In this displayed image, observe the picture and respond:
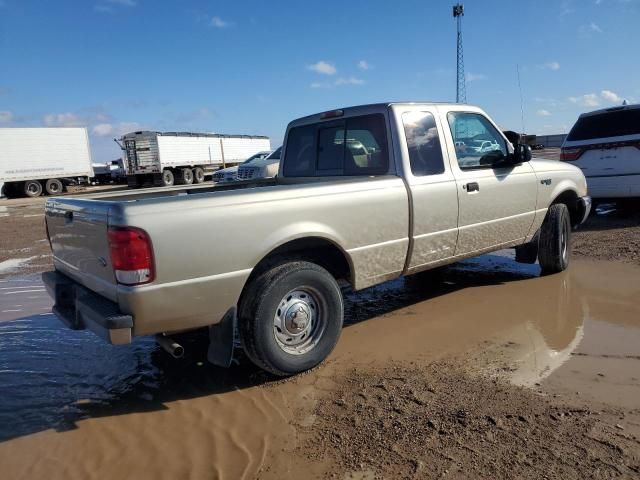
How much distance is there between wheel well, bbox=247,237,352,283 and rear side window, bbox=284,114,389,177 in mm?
915

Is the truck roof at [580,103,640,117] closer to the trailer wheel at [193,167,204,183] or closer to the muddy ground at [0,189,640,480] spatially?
the muddy ground at [0,189,640,480]

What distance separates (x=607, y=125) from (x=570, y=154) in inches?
29.6

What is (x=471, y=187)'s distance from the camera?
16.3 feet

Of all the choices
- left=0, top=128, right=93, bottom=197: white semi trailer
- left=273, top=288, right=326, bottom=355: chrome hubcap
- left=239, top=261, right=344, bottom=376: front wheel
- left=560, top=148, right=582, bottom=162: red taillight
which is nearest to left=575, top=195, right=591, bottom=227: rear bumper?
left=560, top=148, right=582, bottom=162: red taillight

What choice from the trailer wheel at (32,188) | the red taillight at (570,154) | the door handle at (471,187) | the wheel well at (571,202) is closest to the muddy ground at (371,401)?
the door handle at (471,187)

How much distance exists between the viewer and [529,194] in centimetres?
568

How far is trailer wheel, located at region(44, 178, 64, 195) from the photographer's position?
29391 millimetres

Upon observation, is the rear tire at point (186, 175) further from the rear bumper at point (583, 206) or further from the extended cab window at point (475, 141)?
the extended cab window at point (475, 141)

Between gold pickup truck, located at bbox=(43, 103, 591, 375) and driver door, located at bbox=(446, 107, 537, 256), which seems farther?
driver door, located at bbox=(446, 107, 537, 256)

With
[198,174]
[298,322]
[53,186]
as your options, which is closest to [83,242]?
[298,322]

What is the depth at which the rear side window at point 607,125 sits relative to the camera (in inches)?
348

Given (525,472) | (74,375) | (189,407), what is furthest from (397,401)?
(74,375)

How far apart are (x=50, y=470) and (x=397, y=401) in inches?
81.2

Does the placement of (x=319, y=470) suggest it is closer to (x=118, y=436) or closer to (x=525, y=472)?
(x=525, y=472)
